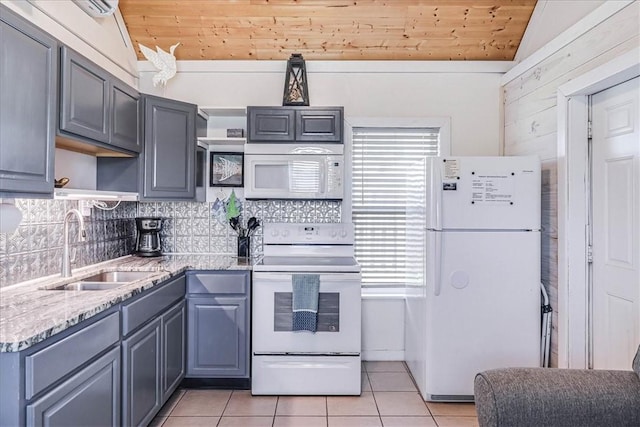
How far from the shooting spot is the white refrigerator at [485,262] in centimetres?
254

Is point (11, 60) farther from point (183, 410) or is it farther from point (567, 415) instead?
point (567, 415)

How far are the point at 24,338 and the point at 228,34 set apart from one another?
2.62 m

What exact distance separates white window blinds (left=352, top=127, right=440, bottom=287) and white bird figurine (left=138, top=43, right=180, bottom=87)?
1546 mm

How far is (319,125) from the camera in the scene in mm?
3055

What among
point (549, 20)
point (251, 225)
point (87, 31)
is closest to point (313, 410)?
point (251, 225)

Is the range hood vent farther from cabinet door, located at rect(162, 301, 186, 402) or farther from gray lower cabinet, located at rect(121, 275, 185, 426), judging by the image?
cabinet door, located at rect(162, 301, 186, 402)

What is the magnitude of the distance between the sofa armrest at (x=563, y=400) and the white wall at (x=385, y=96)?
6.22ft

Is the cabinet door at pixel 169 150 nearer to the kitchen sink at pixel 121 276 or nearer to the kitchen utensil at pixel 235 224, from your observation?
the kitchen utensil at pixel 235 224

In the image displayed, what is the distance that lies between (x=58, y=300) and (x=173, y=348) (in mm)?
905

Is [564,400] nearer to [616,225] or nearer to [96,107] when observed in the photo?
[616,225]

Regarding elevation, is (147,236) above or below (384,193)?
below

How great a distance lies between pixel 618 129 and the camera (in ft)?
7.07

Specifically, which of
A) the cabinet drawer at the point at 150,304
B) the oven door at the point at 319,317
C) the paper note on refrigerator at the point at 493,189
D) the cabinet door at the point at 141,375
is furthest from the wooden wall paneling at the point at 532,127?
the cabinet door at the point at 141,375

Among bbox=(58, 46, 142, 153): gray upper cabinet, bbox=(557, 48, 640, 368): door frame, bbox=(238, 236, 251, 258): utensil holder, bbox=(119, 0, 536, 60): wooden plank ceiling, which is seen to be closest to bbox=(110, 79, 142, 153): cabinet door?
bbox=(58, 46, 142, 153): gray upper cabinet
